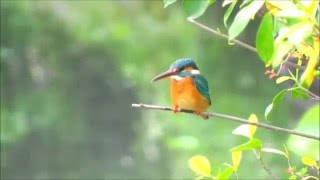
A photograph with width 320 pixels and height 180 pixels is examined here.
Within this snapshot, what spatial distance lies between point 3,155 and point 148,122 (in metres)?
0.61

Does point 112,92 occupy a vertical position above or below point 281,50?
above

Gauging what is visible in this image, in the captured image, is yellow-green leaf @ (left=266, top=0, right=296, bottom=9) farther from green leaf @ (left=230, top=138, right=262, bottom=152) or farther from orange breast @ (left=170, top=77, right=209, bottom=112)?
orange breast @ (left=170, top=77, right=209, bottom=112)

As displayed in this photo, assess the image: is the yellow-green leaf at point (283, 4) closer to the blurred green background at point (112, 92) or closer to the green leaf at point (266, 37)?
the green leaf at point (266, 37)

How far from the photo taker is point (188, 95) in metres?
0.71

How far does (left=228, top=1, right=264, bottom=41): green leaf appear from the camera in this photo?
382mm

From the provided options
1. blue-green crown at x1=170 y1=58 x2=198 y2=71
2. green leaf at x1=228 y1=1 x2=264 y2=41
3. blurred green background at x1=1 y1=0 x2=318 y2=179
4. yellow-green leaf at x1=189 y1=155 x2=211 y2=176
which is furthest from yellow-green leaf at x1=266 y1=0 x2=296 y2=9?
blurred green background at x1=1 y1=0 x2=318 y2=179

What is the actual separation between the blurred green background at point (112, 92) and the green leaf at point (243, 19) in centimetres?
A: 204

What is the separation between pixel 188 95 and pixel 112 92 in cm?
301

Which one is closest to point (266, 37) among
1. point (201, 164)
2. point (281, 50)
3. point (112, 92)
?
point (281, 50)

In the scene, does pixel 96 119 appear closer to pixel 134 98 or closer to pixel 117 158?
pixel 134 98

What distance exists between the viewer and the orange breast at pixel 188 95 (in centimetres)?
71

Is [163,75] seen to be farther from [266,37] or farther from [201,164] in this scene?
[266,37]

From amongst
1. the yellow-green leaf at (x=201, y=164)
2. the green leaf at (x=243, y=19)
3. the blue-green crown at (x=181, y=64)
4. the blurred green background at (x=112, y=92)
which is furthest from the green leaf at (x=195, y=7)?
the blurred green background at (x=112, y=92)

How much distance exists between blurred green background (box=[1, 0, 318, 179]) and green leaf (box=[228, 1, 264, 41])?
2.04 meters
